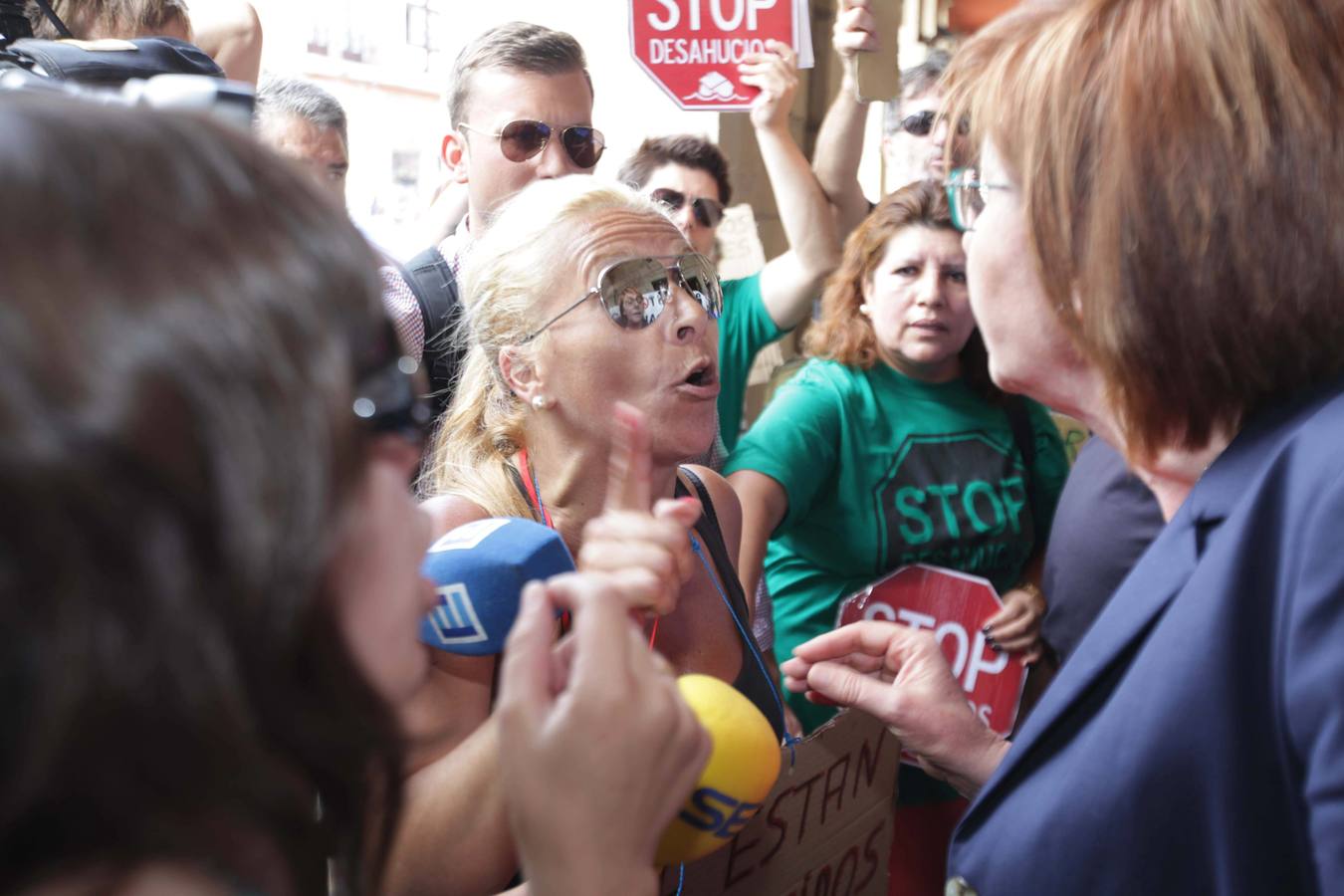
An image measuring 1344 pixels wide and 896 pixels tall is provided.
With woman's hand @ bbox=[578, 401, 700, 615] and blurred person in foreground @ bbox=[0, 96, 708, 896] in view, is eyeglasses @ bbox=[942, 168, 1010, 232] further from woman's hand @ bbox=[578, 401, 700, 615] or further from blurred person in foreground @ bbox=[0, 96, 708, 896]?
blurred person in foreground @ bbox=[0, 96, 708, 896]

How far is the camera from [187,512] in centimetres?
63

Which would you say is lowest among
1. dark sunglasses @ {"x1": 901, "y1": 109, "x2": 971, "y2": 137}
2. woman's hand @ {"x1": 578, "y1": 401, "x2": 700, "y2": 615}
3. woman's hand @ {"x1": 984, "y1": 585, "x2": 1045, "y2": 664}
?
woman's hand @ {"x1": 984, "y1": 585, "x2": 1045, "y2": 664}

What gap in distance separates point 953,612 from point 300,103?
251 centimetres

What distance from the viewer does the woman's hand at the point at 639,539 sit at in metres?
1.27

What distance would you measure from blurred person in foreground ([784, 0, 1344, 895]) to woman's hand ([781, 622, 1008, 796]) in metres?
0.33

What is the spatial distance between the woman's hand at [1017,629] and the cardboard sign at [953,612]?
0.02m

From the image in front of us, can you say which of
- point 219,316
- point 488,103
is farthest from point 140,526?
point 488,103

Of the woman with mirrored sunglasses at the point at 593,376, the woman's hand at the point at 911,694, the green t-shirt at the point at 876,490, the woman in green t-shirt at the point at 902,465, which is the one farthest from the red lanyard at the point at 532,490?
the green t-shirt at the point at 876,490

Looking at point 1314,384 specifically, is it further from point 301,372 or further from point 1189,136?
point 301,372

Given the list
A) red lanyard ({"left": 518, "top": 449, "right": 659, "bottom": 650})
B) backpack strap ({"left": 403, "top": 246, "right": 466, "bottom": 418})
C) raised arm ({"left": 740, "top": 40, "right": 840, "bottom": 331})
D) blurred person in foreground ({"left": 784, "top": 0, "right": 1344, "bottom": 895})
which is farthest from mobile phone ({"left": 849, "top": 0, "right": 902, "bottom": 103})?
blurred person in foreground ({"left": 784, "top": 0, "right": 1344, "bottom": 895})

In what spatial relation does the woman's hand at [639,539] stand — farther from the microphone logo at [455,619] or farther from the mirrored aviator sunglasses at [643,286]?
the mirrored aviator sunglasses at [643,286]

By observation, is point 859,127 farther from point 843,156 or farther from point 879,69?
point 879,69

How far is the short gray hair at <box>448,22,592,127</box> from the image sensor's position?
3.15 meters

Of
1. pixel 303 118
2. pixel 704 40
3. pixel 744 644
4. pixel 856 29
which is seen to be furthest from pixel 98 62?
pixel 856 29
